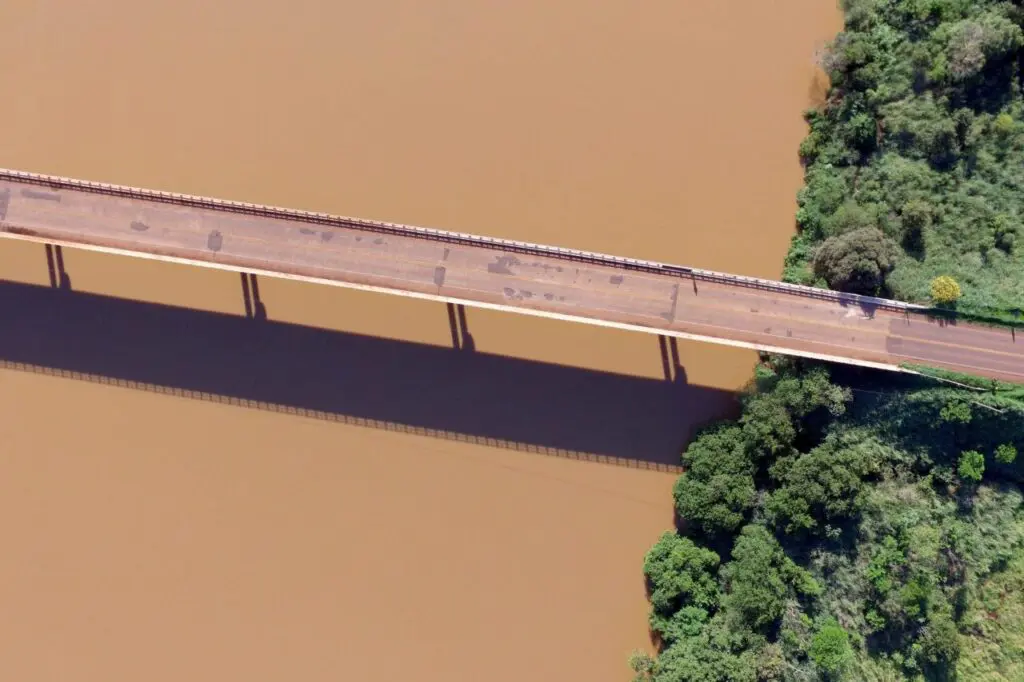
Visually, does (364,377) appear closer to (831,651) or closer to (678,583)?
(678,583)

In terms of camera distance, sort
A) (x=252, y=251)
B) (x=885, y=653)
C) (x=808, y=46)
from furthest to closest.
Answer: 1. (x=808, y=46)
2. (x=252, y=251)
3. (x=885, y=653)

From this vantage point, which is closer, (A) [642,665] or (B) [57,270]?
(A) [642,665]

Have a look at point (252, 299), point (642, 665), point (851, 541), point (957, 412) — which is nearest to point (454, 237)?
point (252, 299)

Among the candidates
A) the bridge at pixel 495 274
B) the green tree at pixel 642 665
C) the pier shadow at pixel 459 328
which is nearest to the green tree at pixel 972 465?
the bridge at pixel 495 274

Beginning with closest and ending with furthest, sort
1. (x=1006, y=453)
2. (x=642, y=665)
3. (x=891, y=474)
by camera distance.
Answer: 1. (x=1006, y=453)
2. (x=642, y=665)
3. (x=891, y=474)

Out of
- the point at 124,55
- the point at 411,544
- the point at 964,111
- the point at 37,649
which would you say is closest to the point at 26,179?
the point at 124,55

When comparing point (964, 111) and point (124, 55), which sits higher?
point (124, 55)

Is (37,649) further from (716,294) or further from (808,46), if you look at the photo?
(808,46)
